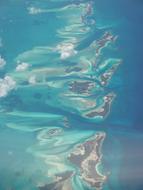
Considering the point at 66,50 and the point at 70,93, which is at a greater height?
the point at 66,50

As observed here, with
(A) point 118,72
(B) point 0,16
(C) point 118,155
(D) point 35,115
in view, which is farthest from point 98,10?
(C) point 118,155

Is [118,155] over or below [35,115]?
below

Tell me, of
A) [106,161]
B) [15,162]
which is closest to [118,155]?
[106,161]

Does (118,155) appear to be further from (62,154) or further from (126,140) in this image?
(62,154)

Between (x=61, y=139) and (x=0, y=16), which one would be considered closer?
(x=0, y=16)

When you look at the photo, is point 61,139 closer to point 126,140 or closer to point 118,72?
point 126,140

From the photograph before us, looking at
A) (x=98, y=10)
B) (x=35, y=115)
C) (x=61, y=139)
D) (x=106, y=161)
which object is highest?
(x=98, y=10)
